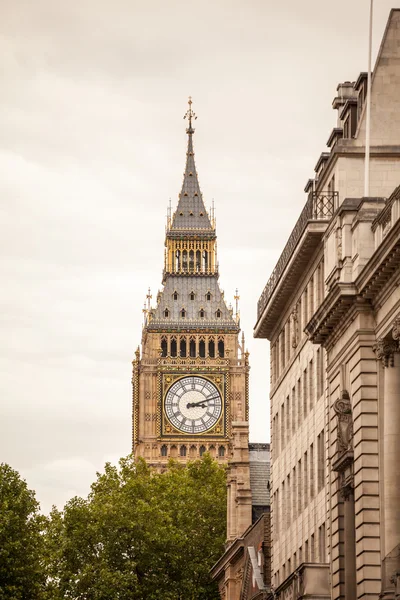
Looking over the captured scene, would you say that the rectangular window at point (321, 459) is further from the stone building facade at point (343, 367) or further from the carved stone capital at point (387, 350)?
the carved stone capital at point (387, 350)

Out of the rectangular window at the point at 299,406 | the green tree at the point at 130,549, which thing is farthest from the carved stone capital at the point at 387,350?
the green tree at the point at 130,549

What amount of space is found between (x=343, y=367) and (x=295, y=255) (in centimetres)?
1328

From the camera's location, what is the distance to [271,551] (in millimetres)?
96188

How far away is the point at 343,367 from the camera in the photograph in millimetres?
69562

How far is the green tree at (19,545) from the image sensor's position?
118125mm

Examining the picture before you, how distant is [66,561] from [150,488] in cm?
1489

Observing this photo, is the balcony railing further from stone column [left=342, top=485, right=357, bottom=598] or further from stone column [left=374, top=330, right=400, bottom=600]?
stone column [left=374, top=330, right=400, bottom=600]

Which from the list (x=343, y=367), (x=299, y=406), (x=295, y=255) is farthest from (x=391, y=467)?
(x=299, y=406)

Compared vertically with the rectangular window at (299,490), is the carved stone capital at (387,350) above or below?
below

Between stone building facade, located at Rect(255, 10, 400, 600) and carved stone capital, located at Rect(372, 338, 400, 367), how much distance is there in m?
0.03

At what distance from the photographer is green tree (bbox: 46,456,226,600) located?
129 m

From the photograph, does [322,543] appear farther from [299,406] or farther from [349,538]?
[349,538]

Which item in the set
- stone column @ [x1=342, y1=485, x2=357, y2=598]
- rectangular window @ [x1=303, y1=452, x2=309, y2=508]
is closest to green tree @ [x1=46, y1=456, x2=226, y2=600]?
rectangular window @ [x1=303, y1=452, x2=309, y2=508]

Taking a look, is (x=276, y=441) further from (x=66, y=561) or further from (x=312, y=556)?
(x=66, y=561)
